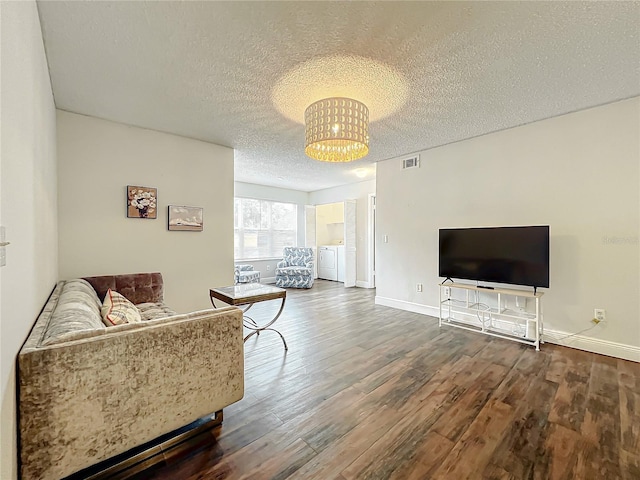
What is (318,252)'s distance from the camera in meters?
7.92

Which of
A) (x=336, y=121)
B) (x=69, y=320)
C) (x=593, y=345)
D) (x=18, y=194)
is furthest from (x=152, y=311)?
(x=593, y=345)

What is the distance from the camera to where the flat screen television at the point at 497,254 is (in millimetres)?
2902

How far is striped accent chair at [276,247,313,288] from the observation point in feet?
21.0

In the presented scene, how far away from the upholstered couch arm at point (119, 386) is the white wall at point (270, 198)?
5.31 meters

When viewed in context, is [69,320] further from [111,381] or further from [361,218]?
[361,218]

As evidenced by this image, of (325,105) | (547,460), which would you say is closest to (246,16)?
(325,105)

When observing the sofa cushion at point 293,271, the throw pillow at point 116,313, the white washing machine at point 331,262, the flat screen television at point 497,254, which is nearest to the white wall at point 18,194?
the throw pillow at point 116,313

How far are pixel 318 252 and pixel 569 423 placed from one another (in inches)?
254

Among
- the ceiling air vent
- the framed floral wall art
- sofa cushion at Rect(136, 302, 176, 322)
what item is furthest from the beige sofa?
the ceiling air vent

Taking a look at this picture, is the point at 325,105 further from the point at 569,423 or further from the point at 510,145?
the point at 569,423

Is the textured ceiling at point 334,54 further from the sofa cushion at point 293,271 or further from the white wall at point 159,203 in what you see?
the sofa cushion at point 293,271

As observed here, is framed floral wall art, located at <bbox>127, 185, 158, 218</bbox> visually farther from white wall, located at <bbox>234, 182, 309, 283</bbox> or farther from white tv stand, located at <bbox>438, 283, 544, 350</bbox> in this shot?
white tv stand, located at <bbox>438, 283, 544, 350</bbox>

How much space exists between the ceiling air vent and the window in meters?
3.94

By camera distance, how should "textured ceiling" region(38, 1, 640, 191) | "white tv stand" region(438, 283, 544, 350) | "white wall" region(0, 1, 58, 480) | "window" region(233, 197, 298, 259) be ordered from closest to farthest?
"white wall" region(0, 1, 58, 480) < "textured ceiling" region(38, 1, 640, 191) < "white tv stand" region(438, 283, 544, 350) < "window" region(233, 197, 298, 259)
